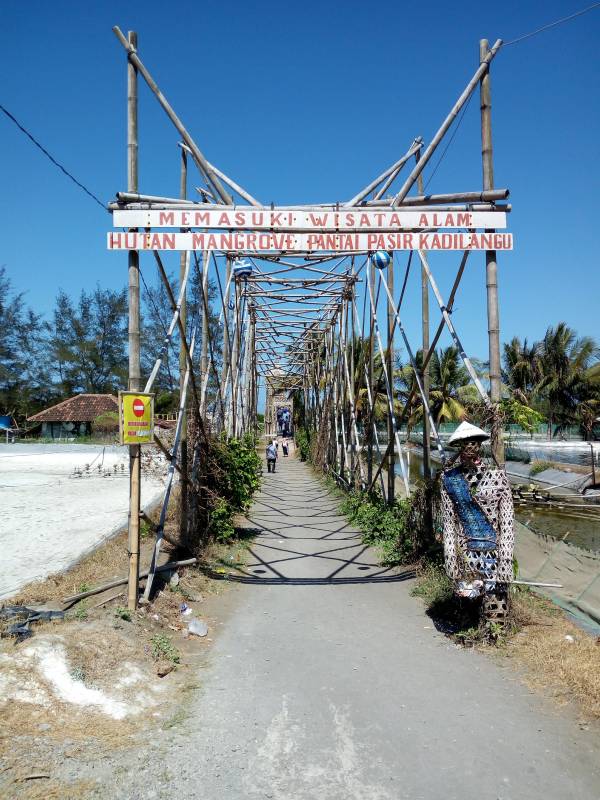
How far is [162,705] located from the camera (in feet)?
13.5

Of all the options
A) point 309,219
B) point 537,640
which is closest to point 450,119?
point 309,219

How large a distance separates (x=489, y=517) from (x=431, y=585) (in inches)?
74.1

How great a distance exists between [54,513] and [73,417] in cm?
3524

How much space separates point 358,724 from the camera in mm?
3859

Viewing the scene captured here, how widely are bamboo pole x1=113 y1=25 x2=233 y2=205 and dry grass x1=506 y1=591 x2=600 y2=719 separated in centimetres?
555

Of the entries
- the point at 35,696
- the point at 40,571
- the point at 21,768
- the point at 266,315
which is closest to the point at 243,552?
the point at 40,571

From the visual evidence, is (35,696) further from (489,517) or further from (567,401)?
(567,401)

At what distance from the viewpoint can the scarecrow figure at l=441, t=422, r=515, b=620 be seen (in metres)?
5.16

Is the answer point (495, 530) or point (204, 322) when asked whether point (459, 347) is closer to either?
point (495, 530)

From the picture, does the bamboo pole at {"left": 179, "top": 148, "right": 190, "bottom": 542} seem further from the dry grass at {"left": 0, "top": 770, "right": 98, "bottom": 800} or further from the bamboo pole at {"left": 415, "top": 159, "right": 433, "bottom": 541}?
the dry grass at {"left": 0, "top": 770, "right": 98, "bottom": 800}

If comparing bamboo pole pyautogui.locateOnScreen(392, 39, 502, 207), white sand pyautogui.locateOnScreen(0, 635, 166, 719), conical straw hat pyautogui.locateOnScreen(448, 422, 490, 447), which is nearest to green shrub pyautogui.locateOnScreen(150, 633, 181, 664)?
white sand pyautogui.locateOnScreen(0, 635, 166, 719)

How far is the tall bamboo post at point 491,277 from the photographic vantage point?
245 inches

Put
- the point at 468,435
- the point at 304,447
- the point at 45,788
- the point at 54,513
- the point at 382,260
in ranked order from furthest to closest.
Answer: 1. the point at 304,447
2. the point at 54,513
3. the point at 382,260
4. the point at 468,435
5. the point at 45,788

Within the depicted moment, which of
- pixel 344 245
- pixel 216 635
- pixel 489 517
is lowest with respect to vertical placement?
pixel 216 635
